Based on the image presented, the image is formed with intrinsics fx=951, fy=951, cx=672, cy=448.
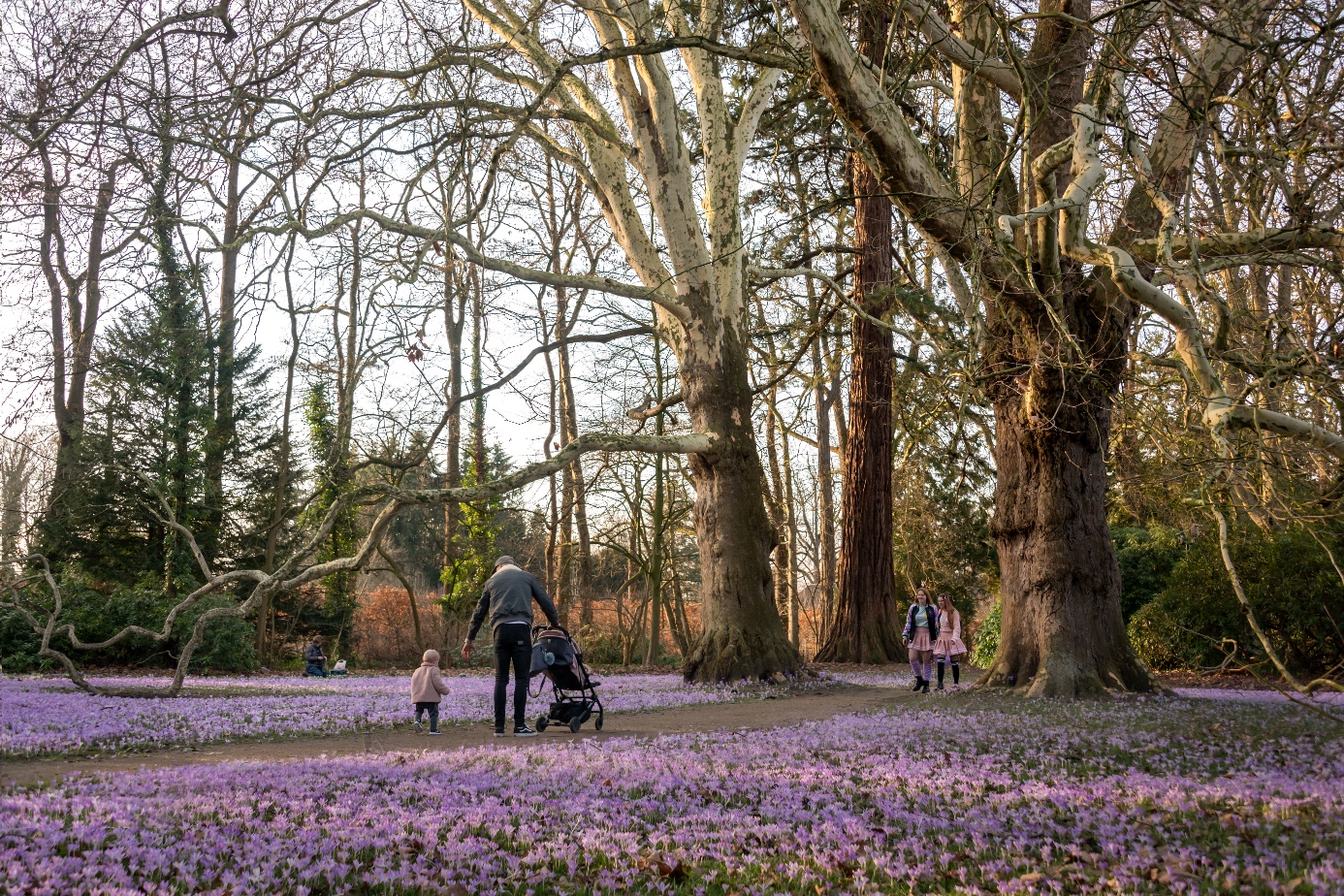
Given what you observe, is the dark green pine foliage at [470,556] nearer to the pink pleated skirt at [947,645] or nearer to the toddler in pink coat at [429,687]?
the pink pleated skirt at [947,645]

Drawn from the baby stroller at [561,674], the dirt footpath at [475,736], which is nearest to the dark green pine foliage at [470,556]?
the dirt footpath at [475,736]

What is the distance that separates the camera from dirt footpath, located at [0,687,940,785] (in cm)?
679

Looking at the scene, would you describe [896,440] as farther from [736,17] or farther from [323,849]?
[323,849]

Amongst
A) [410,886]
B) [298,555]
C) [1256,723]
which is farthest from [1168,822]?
[298,555]

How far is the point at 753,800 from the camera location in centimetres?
514

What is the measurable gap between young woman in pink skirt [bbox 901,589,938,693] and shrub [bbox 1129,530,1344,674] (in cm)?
413

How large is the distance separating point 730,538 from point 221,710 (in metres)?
7.33

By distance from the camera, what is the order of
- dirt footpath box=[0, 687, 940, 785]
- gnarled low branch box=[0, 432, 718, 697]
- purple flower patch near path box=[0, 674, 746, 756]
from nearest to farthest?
dirt footpath box=[0, 687, 940, 785] < purple flower patch near path box=[0, 674, 746, 756] < gnarled low branch box=[0, 432, 718, 697]

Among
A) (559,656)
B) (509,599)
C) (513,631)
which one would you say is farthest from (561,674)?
(509,599)

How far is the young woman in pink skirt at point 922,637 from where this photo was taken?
14484 millimetres

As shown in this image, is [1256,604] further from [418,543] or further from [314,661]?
[418,543]

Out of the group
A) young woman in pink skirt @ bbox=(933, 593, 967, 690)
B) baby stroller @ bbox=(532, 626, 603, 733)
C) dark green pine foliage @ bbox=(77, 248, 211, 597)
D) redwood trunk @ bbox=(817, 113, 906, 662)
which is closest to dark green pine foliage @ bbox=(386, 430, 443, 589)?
dark green pine foliage @ bbox=(77, 248, 211, 597)

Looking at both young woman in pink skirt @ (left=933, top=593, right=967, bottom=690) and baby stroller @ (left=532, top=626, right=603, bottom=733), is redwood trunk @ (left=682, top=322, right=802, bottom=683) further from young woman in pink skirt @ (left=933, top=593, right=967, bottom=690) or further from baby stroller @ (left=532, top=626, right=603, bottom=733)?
baby stroller @ (left=532, top=626, right=603, bottom=733)

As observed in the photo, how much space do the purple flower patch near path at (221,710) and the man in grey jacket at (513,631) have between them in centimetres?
154
